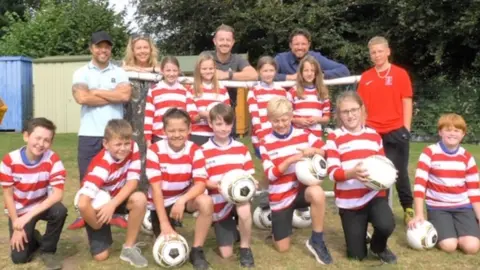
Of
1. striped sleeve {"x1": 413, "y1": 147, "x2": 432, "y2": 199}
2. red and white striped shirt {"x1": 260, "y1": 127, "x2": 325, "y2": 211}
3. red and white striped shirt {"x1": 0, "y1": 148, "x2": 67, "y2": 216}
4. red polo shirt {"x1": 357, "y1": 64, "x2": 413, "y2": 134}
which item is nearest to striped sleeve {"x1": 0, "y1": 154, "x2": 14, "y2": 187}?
red and white striped shirt {"x1": 0, "y1": 148, "x2": 67, "y2": 216}

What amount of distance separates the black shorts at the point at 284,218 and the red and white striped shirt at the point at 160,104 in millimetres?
1422

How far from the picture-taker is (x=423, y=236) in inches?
Answer: 209

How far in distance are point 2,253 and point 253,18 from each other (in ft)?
60.6

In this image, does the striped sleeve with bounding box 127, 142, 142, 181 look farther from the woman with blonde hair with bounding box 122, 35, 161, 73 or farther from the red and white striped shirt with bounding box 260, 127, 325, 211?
the woman with blonde hair with bounding box 122, 35, 161, 73

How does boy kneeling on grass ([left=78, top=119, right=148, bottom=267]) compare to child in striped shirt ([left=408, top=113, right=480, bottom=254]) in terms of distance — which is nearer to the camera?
boy kneeling on grass ([left=78, top=119, right=148, bottom=267])

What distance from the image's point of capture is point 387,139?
6.07m

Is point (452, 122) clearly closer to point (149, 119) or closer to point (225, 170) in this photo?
point (225, 170)

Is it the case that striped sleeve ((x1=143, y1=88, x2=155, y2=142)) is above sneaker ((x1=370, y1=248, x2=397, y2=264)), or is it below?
above

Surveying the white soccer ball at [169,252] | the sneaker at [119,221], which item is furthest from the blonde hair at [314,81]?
the sneaker at [119,221]

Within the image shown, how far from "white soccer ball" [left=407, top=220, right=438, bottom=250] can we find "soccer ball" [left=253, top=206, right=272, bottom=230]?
1507mm

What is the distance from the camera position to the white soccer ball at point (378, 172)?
4.82 metres

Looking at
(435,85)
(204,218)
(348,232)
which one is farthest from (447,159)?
(435,85)

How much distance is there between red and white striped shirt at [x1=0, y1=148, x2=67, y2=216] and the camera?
4.96 metres

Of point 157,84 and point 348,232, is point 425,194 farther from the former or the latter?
point 157,84
